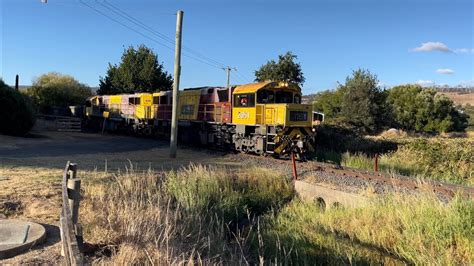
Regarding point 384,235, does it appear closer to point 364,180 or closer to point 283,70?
point 364,180

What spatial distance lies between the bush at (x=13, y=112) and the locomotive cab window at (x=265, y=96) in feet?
48.4

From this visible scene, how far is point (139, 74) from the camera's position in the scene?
48.9m

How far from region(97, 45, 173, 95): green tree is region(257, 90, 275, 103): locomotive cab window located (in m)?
30.2

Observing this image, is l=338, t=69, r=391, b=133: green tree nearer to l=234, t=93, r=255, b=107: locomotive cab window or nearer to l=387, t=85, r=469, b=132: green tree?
l=387, t=85, r=469, b=132: green tree

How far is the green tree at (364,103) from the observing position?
36219 millimetres

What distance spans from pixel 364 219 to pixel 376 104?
30.1 metres

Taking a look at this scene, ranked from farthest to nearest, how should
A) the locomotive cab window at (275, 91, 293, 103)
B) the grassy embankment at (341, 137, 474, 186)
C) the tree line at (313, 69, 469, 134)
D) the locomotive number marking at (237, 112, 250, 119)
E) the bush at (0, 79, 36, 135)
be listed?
the tree line at (313, 69, 469, 134), the bush at (0, 79, 36, 135), the locomotive cab window at (275, 91, 293, 103), the locomotive number marking at (237, 112, 250, 119), the grassy embankment at (341, 137, 474, 186)

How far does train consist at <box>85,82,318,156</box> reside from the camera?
18.9 m

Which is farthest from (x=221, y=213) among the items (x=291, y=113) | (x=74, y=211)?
(x=291, y=113)

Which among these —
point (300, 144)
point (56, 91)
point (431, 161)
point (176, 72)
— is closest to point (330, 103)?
point (300, 144)

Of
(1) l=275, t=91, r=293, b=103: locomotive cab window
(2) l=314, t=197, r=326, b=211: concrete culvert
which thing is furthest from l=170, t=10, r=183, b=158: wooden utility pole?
(2) l=314, t=197, r=326, b=211: concrete culvert

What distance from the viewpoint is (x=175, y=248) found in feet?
19.9

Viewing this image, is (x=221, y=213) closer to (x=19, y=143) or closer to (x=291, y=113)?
(x=291, y=113)

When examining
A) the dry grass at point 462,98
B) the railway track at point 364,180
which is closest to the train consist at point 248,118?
the railway track at point 364,180
